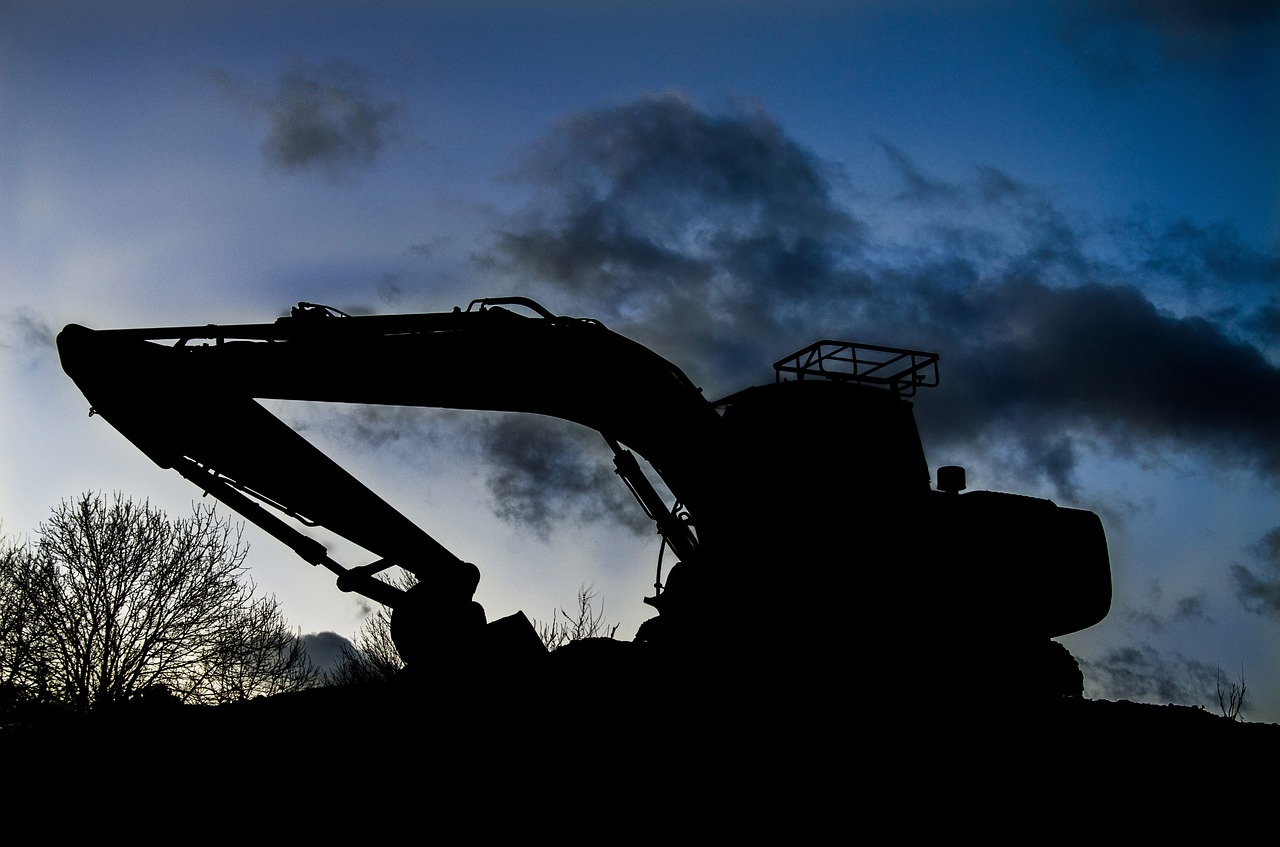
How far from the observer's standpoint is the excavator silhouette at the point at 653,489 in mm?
8531

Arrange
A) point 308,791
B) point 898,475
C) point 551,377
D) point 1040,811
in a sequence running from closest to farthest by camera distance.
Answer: point 1040,811 → point 308,791 → point 551,377 → point 898,475

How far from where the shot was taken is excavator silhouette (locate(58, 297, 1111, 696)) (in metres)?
8.53

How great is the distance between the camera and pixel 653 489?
32.9ft

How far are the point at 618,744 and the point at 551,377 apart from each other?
3.54 metres

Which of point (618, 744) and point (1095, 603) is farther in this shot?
point (1095, 603)

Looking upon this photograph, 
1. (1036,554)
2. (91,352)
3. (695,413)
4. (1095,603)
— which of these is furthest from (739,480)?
(91,352)

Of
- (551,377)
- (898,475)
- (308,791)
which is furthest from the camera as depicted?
(898,475)

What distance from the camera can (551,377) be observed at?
895cm

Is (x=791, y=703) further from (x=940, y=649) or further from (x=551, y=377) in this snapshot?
(x=551, y=377)

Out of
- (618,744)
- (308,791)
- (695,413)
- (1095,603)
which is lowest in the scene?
(308,791)

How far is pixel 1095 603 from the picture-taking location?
10.5m

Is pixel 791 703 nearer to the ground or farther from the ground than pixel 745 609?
nearer to the ground

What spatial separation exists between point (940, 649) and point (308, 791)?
6.21m

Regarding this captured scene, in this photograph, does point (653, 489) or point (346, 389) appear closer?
point (346, 389)
